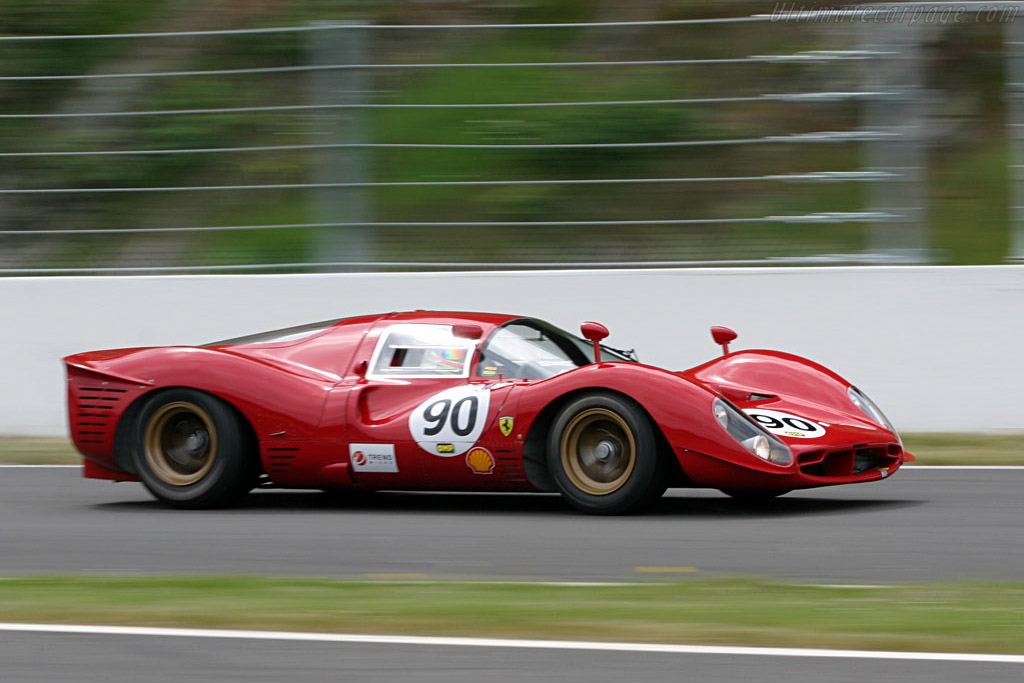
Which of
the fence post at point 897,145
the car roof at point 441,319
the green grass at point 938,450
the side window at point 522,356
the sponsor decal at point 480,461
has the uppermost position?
the fence post at point 897,145

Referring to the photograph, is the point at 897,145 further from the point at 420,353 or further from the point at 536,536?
the point at 536,536

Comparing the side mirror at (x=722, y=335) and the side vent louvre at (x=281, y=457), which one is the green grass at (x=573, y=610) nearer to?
the side vent louvre at (x=281, y=457)

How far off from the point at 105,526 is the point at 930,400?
17.9 feet

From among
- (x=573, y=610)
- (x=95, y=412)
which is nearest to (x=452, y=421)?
(x=95, y=412)

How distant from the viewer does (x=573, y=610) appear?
4.40 metres

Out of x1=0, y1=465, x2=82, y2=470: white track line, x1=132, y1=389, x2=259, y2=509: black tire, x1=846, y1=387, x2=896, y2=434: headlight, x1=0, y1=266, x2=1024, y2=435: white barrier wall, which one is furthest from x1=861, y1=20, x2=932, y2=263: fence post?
x1=0, y1=465, x2=82, y2=470: white track line

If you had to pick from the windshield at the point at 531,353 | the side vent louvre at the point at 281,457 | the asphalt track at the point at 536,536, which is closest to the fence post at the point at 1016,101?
the asphalt track at the point at 536,536

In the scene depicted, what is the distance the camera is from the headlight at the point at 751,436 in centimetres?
612

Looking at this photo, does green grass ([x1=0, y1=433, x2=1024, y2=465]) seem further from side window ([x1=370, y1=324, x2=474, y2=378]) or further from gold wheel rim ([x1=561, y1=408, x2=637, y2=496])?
side window ([x1=370, y1=324, x2=474, y2=378])

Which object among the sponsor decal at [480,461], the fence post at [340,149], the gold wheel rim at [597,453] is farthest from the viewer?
the fence post at [340,149]

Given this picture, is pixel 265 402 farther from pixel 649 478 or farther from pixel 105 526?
pixel 649 478

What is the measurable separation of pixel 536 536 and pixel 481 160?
4753 millimetres

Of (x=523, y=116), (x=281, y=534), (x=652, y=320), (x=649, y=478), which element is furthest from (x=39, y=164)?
(x=649, y=478)

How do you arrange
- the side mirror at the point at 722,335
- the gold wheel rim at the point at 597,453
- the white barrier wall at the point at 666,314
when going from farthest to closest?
the white barrier wall at the point at 666,314 → the side mirror at the point at 722,335 → the gold wheel rim at the point at 597,453
